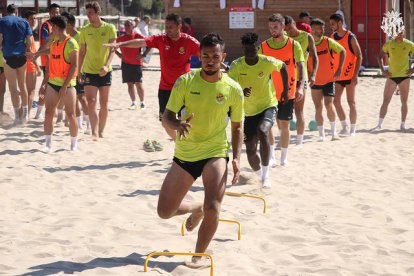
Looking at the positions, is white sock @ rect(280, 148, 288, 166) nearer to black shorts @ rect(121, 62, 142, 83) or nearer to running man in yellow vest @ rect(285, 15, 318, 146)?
running man in yellow vest @ rect(285, 15, 318, 146)

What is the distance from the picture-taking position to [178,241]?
6.51 metres

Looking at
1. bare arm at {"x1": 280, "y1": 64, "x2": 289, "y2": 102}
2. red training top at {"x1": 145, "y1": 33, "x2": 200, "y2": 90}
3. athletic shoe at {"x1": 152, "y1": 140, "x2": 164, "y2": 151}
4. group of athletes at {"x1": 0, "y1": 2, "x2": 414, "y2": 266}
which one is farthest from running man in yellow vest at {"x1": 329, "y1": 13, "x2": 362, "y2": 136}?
bare arm at {"x1": 280, "y1": 64, "x2": 289, "y2": 102}

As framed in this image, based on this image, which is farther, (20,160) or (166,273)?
(20,160)

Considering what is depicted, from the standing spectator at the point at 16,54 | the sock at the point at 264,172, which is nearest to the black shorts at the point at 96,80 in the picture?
the standing spectator at the point at 16,54

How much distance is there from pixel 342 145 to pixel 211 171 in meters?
6.41

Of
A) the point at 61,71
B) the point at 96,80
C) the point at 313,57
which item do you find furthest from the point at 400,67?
the point at 61,71

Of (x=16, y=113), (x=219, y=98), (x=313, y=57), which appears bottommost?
(x=16, y=113)

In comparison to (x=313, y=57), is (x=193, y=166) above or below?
below

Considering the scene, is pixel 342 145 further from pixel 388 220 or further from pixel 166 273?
pixel 166 273

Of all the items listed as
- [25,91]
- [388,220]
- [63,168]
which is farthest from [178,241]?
[25,91]

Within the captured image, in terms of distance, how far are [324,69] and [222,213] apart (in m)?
5.00

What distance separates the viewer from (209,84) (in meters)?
5.86

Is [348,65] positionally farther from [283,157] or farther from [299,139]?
[283,157]

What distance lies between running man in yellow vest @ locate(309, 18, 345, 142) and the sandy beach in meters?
0.54
